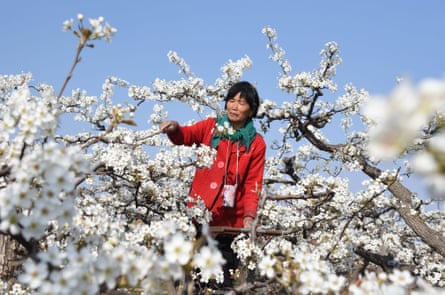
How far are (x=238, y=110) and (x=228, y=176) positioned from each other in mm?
611

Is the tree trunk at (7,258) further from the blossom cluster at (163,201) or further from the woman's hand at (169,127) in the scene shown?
the woman's hand at (169,127)

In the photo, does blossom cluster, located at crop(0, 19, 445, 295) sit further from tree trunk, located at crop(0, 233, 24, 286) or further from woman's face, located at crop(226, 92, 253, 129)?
tree trunk, located at crop(0, 233, 24, 286)

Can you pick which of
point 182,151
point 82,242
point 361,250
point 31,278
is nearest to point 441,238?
point 361,250

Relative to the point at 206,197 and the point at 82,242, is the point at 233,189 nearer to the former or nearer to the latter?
the point at 206,197

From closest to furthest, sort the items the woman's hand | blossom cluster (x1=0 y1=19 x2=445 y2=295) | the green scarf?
1. blossom cluster (x1=0 y1=19 x2=445 y2=295)
2. the woman's hand
3. the green scarf

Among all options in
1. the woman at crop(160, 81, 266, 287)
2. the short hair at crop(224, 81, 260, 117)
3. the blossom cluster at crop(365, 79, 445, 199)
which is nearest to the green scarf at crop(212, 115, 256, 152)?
the woman at crop(160, 81, 266, 287)

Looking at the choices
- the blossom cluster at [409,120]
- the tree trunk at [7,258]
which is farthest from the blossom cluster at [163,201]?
the tree trunk at [7,258]

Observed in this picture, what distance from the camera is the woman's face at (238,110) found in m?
4.22

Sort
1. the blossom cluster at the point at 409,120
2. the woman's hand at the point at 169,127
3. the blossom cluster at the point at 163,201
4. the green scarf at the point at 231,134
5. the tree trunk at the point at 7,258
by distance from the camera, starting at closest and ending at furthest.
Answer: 1. the blossom cluster at the point at 409,120
2. the blossom cluster at the point at 163,201
3. the woman's hand at the point at 169,127
4. the tree trunk at the point at 7,258
5. the green scarf at the point at 231,134

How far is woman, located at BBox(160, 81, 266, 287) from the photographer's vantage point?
157 inches

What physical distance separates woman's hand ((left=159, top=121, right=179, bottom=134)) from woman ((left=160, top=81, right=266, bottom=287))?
10 cm

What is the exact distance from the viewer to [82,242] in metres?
2.29

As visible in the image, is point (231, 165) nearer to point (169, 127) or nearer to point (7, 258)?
point (169, 127)

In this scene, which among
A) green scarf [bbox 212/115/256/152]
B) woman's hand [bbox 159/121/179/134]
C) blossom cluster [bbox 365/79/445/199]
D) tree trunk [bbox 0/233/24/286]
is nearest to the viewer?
blossom cluster [bbox 365/79/445/199]
